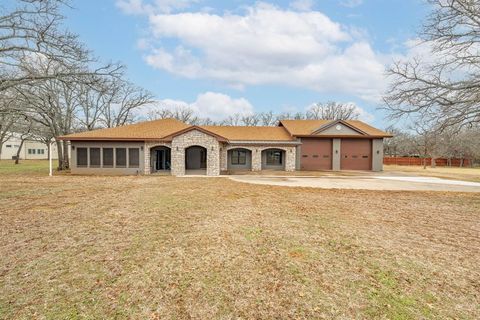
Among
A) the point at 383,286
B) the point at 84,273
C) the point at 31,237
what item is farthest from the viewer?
the point at 31,237

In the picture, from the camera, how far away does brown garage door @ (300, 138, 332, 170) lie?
28188 mm

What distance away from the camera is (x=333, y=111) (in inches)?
2354

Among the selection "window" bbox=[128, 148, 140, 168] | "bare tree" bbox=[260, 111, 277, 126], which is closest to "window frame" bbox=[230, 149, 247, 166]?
"window" bbox=[128, 148, 140, 168]

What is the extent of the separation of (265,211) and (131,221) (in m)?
3.85

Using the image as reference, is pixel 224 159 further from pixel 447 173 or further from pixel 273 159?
pixel 447 173

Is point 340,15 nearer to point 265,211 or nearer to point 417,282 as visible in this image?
point 265,211

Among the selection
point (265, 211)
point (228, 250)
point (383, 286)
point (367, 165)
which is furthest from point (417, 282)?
point (367, 165)

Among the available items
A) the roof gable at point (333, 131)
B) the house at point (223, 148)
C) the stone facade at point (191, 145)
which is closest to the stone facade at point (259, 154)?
the house at point (223, 148)

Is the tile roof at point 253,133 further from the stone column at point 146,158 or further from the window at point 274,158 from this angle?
the stone column at point 146,158

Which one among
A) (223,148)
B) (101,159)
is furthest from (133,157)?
(223,148)

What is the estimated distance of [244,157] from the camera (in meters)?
27.8

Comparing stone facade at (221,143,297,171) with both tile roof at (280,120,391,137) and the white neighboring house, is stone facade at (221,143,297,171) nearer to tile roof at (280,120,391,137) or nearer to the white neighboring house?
tile roof at (280,120,391,137)

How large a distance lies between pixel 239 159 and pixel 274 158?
11.3 feet

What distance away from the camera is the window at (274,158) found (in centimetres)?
2786
